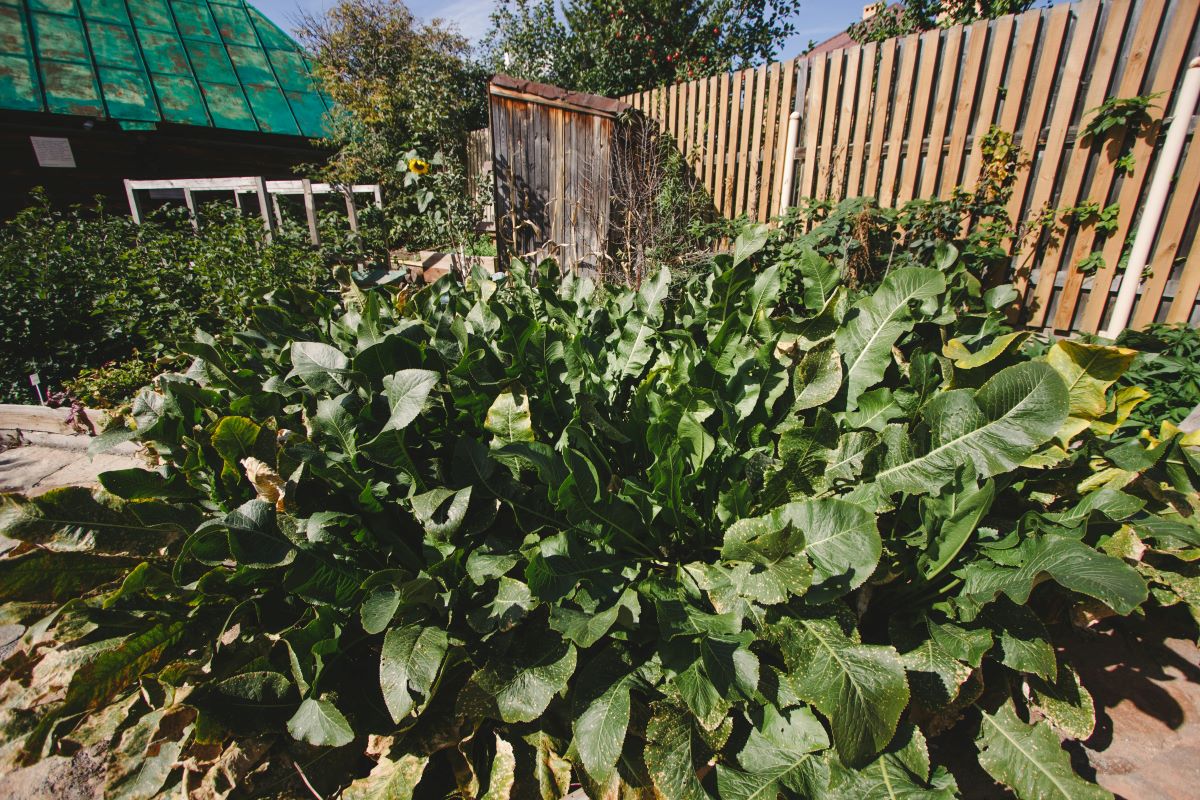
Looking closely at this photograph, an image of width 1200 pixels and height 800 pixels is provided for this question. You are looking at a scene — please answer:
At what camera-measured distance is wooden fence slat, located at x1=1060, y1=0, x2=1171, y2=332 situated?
3.67 metres

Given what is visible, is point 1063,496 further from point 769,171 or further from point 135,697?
point 769,171

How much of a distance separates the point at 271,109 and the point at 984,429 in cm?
1217

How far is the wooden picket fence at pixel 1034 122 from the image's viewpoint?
3.72 metres

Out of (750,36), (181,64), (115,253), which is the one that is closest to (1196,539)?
(115,253)

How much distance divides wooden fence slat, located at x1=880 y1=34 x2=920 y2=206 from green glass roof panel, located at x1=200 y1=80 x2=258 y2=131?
32.2 ft

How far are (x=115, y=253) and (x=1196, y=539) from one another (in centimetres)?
719

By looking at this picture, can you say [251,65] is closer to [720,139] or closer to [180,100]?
[180,100]

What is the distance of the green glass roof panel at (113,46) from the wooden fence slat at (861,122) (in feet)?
35.2

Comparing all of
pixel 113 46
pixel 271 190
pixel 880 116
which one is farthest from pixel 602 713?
pixel 113 46

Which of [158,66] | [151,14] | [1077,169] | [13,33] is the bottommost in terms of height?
[1077,169]

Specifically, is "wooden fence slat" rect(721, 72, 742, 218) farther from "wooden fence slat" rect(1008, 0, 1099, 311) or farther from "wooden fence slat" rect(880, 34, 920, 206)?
"wooden fence slat" rect(1008, 0, 1099, 311)

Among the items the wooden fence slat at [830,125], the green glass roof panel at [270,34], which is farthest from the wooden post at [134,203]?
the wooden fence slat at [830,125]

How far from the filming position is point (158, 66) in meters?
8.98

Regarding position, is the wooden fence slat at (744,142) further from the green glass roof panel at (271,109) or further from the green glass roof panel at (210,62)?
the green glass roof panel at (210,62)
